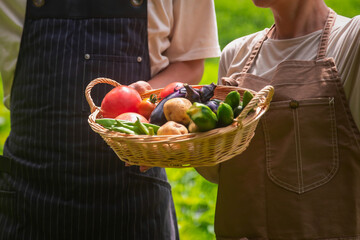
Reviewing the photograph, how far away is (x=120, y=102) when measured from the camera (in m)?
1.99

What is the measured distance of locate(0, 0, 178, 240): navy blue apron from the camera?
235cm

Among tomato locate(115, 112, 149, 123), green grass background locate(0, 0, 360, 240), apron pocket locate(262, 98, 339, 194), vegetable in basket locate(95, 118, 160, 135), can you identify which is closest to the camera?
vegetable in basket locate(95, 118, 160, 135)

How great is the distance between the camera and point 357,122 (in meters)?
2.00

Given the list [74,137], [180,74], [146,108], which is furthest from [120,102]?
[180,74]

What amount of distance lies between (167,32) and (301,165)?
0.90 m

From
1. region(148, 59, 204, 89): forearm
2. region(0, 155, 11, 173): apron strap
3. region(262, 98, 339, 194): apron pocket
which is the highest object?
region(148, 59, 204, 89): forearm

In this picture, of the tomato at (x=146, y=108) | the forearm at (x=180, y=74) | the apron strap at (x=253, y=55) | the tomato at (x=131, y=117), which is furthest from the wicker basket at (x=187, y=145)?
the forearm at (x=180, y=74)

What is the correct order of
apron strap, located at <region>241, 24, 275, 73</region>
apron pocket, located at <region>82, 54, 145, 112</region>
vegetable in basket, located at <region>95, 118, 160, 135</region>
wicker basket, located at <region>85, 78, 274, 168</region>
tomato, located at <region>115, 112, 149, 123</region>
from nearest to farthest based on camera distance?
1. wicker basket, located at <region>85, 78, 274, 168</region>
2. vegetable in basket, located at <region>95, 118, 160, 135</region>
3. tomato, located at <region>115, 112, 149, 123</region>
4. apron strap, located at <region>241, 24, 275, 73</region>
5. apron pocket, located at <region>82, 54, 145, 112</region>

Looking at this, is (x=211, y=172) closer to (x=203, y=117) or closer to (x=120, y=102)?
(x=120, y=102)

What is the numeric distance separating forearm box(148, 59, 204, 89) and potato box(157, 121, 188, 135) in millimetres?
679

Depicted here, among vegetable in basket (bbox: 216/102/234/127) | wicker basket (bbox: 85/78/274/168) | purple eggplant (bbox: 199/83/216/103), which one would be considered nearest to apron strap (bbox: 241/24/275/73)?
purple eggplant (bbox: 199/83/216/103)

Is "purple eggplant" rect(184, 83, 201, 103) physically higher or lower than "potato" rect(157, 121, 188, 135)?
higher

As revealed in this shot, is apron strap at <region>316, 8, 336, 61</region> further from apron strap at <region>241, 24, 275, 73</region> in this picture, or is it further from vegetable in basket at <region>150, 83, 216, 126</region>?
vegetable in basket at <region>150, 83, 216, 126</region>

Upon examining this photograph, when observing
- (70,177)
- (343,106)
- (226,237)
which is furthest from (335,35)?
(70,177)
